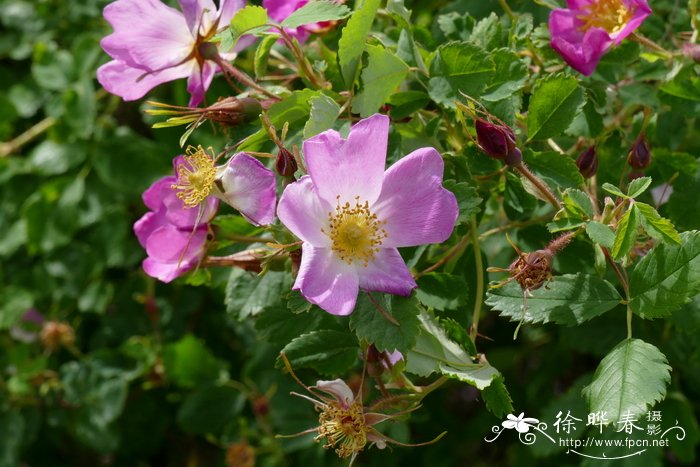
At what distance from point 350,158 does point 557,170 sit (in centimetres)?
24

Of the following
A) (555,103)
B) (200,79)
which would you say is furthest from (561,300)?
(200,79)

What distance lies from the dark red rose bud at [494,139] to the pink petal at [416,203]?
6 cm

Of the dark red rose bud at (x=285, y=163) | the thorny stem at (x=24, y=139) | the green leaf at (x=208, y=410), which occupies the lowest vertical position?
the green leaf at (x=208, y=410)

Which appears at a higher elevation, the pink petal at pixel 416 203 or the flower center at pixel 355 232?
the pink petal at pixel 416 203

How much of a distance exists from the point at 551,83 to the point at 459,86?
0.10 meters

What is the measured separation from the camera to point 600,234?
31.5 inches

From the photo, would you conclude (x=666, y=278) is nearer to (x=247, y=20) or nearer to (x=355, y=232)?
(x=355, y=232)

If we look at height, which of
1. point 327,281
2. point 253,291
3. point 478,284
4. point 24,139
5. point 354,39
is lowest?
point 24,139

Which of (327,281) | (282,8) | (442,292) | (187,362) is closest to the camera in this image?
(327,281)

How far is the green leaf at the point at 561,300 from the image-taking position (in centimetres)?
85

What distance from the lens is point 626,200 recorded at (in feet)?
2.74

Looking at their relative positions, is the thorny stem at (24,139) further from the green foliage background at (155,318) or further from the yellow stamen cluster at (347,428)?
the yellow stamen cluster at (347,428)

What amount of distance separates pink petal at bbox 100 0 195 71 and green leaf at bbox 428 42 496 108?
0.87 ft

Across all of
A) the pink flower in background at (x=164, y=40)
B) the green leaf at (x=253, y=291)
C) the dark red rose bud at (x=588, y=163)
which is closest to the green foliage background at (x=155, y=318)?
the green leaf at (x=253, y=291)
